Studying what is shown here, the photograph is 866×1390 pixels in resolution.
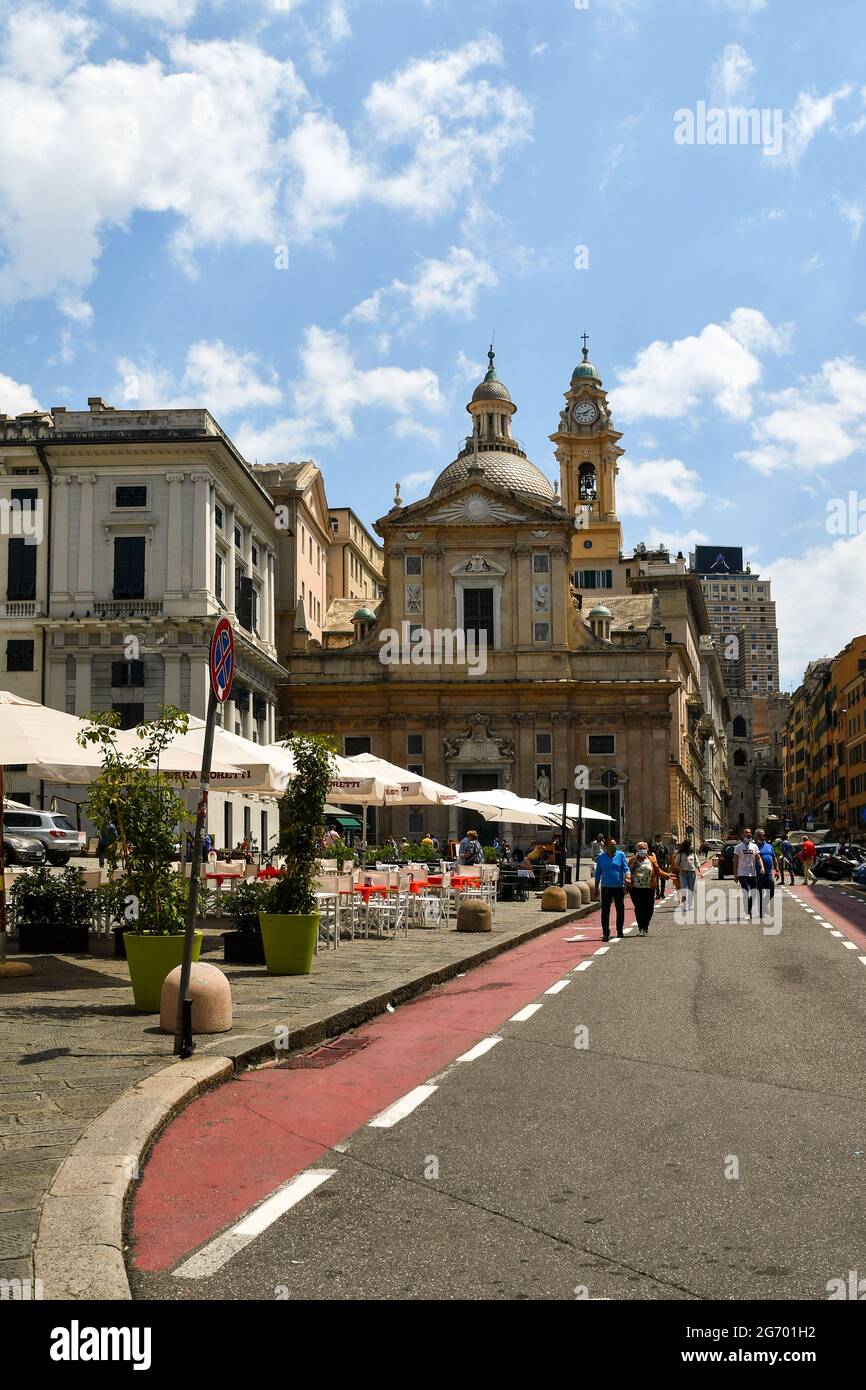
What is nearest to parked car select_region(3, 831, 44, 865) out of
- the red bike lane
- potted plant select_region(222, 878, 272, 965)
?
potted plant select_region(222, 878, 272, 965)

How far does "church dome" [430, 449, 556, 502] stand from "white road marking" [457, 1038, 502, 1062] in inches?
2329

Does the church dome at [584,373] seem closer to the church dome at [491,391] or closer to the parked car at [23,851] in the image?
the church dome at [491,391]

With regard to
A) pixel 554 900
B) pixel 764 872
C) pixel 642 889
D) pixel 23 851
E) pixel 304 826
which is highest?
pixel 304 826

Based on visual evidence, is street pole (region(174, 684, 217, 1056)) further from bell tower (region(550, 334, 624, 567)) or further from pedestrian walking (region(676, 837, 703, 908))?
→ bell tower (region(550, 334, 624, 567))

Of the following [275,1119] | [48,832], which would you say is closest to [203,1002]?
[275,1119]

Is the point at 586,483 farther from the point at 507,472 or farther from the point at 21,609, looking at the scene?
the point at 21,609

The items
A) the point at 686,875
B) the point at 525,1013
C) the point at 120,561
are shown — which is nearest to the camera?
the point at 525,1013

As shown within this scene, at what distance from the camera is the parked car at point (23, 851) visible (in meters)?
32.7

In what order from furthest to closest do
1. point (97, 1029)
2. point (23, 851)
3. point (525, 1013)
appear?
point (23, 851)
point (525, 1013)
point (97, 1029)

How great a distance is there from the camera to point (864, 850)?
182ft

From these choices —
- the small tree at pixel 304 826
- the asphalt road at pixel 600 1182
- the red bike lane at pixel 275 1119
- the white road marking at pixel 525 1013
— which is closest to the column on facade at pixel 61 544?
the small tree at pixel 304 826

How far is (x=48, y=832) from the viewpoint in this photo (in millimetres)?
35156

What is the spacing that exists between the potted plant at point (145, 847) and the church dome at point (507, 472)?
56677 mm

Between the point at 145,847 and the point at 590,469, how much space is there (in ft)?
256
